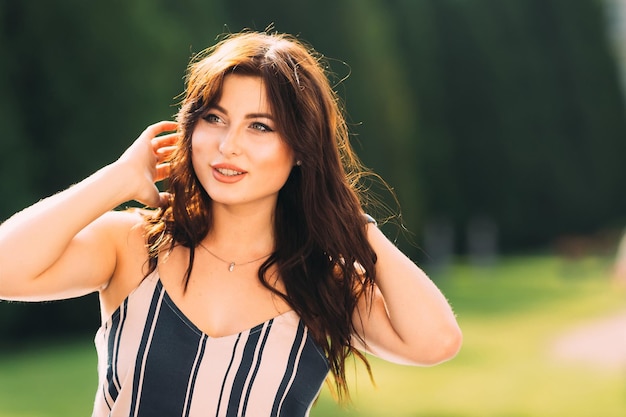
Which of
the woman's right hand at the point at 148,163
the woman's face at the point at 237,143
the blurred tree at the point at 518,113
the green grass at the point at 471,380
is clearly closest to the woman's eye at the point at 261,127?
the woman's face at the point at 237,143

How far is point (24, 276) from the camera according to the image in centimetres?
204

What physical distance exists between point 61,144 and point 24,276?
735cm

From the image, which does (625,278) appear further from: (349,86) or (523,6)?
(523,6)

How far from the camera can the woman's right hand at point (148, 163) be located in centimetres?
221

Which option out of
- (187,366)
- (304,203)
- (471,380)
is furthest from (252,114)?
(471,380)

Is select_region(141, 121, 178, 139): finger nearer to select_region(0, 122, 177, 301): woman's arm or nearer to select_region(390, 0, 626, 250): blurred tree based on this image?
select_region(0, 122, 177, 301): woman's arm

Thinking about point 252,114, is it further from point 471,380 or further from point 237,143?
point 471,380

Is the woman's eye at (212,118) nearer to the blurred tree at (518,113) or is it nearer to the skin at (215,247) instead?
the skin at (215,247)

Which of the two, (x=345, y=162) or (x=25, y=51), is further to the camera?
(x=25, y=51)

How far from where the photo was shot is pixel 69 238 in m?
2.05

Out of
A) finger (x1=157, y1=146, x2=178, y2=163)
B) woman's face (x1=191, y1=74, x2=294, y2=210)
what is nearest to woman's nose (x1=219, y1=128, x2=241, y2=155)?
woman's face (x1=191, y1=74, x2=294, y2=210)

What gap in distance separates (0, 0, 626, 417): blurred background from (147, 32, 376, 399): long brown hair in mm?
222

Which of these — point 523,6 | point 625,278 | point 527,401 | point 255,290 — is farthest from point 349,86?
point 255,290

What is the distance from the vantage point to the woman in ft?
6.86
